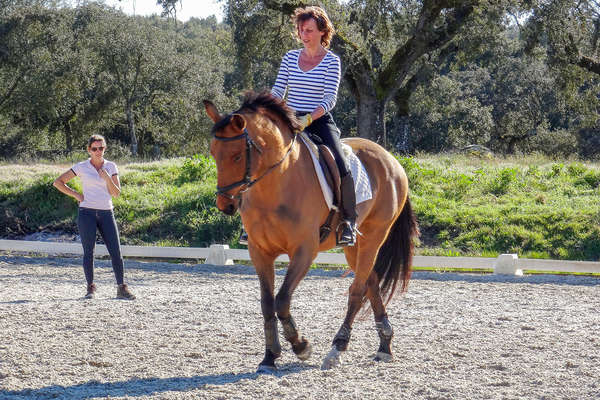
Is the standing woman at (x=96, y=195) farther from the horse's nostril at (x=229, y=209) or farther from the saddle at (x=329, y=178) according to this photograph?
the horse's nostril at (x=229, y=209)

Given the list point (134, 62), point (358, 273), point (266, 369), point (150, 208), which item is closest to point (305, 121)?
point (358, 273)

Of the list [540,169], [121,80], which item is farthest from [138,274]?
[121,80]

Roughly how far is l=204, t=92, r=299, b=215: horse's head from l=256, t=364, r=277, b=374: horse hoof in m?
1.26

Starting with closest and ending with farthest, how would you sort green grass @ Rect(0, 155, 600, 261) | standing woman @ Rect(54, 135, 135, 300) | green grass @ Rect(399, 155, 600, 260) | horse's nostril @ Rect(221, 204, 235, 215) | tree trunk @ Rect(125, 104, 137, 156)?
horse's nostril @ Rect(221, 204, 235, 215) → standing woman @ Rect(54, 135, 135, 300) → green grass @ Rect(399, 155, 600, 260) → green grass @ Rect(0, 155, 600, 261) → tree trunk @ Rect(125, 104, 137, 156)

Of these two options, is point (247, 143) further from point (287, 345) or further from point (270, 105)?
point (287, 345)

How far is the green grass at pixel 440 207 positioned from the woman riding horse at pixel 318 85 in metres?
7.05

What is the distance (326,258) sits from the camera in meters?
11.0

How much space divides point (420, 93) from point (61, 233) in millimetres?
21205

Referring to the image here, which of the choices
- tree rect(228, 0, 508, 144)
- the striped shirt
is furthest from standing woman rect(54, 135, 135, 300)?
tree rect(228, 0, 508, 144)

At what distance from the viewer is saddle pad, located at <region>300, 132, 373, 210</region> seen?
5.01 metres

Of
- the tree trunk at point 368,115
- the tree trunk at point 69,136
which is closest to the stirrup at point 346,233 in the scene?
the tree trunk at point 368,115

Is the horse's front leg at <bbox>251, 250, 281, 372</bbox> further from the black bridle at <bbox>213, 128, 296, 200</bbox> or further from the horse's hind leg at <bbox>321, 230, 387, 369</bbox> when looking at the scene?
the black bridle at <bbox>213, 128, 296, 200</bbox>

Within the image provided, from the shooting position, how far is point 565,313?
7191 mm

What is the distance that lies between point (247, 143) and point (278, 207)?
57 centimetres
